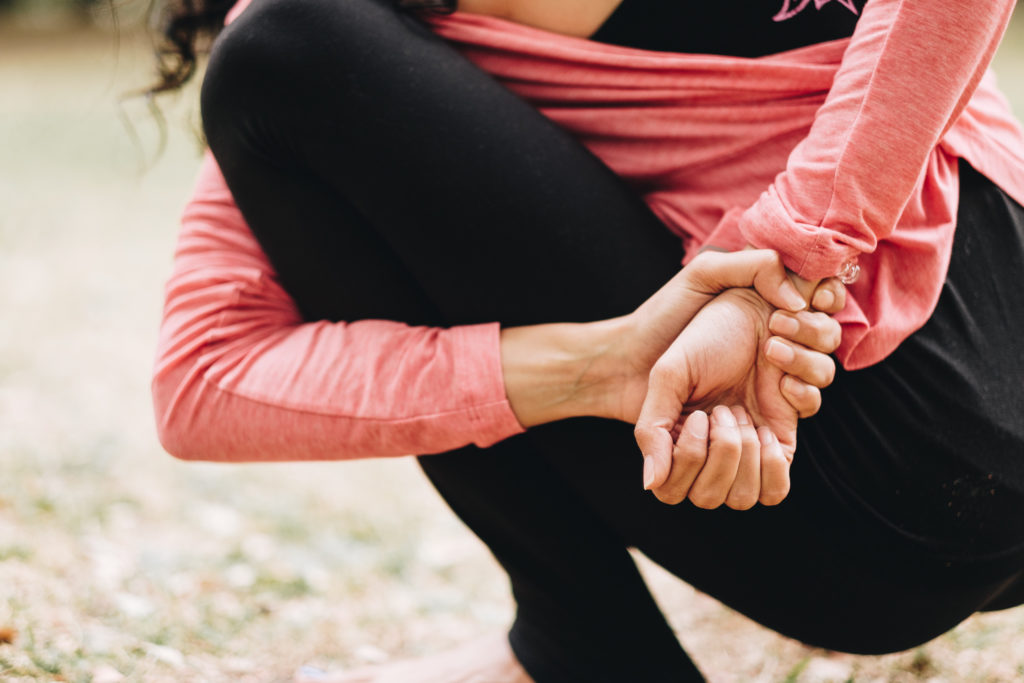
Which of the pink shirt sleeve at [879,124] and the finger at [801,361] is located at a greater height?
the pink shirt sleeve at [879,124]

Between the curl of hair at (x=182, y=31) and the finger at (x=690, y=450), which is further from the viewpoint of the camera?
the curl of hair at (x=182, y=31)

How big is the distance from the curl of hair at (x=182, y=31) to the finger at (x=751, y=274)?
0.78 metres

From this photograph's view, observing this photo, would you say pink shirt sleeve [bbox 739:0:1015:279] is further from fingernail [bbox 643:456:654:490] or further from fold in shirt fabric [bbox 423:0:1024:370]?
fingernail [bbox 643:456:654:490]

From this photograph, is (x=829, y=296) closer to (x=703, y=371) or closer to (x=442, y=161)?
(x=703, y=371)

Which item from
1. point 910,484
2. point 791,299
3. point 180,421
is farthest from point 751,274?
point 180,421

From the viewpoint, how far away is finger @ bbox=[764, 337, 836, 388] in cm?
72

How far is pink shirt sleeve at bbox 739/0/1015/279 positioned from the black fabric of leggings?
0.13 m

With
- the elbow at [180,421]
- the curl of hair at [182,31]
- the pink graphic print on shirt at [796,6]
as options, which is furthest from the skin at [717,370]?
the curl of hair at [182,31]

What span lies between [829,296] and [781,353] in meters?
0.07

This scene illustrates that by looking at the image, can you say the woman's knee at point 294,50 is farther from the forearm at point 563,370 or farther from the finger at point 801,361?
the finger at point 801,361

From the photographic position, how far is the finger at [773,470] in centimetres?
72

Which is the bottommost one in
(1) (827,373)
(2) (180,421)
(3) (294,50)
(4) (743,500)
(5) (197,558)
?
(5) (197,558)

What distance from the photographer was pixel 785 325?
731 mm

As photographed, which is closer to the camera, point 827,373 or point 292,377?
point 827,373
